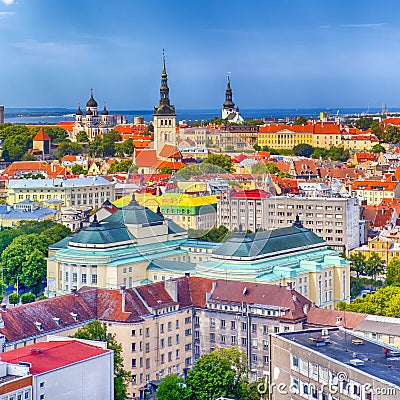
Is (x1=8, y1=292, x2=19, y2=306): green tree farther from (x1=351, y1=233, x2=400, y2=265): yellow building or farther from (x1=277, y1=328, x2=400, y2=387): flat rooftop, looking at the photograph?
(x1=277, y1=328, x2=400, y2=387): flat rooftop

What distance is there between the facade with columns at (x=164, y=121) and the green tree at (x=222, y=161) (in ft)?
59.7

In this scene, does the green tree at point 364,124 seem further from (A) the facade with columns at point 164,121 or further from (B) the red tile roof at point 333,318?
(B) the red tile roof at point 333,318

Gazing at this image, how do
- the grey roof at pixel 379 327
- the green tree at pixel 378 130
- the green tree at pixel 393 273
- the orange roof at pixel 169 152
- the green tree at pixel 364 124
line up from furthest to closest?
the green tree at pixel 364 124 < the green tree at pixel 378 130 < the orange roof at pixel 169 152 < the green tree at pixel 393 273 < the grey roof at pixel 379 327

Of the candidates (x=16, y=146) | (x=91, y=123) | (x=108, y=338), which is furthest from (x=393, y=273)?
(x=91, y=123)

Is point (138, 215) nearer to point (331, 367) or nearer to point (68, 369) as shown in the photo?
point (68, 369)

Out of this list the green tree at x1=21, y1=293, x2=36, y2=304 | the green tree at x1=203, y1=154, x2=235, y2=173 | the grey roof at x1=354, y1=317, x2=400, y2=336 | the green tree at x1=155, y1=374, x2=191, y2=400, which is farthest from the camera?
the green tree at x1=21, y1=293, x2=36, y2=304

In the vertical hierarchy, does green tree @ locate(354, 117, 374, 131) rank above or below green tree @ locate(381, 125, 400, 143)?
above

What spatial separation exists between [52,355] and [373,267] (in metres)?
20.4

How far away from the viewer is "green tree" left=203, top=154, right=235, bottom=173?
77.3ft

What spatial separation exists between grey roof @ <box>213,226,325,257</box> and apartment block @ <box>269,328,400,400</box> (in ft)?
23.8

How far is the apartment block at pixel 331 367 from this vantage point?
1639cm

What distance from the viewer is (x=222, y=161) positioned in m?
23.5

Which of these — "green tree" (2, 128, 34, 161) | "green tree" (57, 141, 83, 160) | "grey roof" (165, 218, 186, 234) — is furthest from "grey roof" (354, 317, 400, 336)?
"green tree" (57, 141, 83, 160)

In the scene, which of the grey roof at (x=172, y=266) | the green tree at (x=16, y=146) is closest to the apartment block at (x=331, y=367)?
the grey roof at (x=172, y=266)
